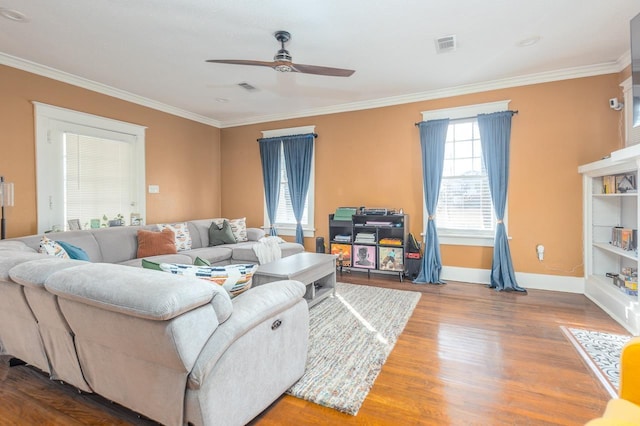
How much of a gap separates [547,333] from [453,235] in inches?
76.1

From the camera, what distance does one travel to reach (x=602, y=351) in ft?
8.07

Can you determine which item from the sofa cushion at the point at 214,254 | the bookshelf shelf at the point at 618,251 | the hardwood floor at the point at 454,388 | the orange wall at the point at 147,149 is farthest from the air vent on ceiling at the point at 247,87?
the bookshelf shelf at the point at 618,251

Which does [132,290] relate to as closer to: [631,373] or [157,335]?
[157,335]

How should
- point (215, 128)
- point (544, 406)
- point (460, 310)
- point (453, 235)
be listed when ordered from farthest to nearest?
point (215, 128) < point (453, 235) < point (460, 310) < point (544, 406)

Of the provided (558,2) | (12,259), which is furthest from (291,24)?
(12,259)

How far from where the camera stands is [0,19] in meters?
2.77

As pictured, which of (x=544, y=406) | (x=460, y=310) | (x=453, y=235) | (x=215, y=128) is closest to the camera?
(x=544, y=406)

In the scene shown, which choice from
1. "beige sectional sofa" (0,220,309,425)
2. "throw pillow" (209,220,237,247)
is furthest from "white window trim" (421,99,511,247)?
"beige sectional sofa" (0,220,309,425)

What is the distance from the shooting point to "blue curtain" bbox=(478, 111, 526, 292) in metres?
4.17

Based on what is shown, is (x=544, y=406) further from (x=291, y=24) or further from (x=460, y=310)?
(x=291, y=24)

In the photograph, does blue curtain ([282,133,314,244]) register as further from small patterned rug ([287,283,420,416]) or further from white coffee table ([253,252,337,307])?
small patterned rug ([287,283,420,416])

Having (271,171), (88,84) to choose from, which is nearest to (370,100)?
(271,171)

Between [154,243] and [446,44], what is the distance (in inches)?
159

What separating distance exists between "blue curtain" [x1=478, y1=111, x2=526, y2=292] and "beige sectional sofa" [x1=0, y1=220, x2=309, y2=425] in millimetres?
3284
